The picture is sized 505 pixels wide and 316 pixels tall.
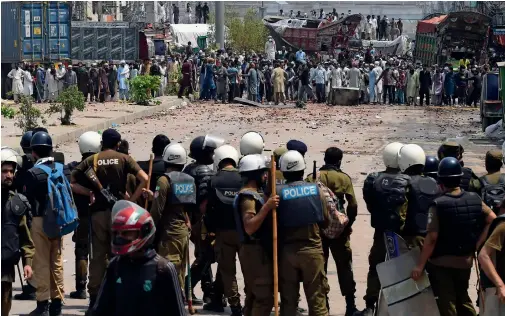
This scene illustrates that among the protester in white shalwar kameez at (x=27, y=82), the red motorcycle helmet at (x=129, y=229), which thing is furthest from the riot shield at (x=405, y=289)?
the protester in white shalwar kameez at (x=27, y=82)

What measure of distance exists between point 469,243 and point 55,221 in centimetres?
319

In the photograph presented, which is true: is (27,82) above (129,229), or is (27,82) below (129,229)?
below

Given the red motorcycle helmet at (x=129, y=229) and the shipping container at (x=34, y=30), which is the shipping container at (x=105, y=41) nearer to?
the shipping container at (x=34, y=30)

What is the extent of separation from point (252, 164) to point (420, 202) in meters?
1.33

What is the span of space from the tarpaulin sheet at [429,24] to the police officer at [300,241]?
35541 mm

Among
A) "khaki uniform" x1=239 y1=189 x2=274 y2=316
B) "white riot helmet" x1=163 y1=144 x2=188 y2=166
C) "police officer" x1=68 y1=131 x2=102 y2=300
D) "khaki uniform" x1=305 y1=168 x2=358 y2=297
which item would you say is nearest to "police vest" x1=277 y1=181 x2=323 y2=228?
"khaki uniform" x1=239 y1=189 x2=274 y2=316

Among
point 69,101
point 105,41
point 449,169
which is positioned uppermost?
point 449,169

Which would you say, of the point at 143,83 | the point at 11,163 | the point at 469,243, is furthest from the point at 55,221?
the point at 143,83

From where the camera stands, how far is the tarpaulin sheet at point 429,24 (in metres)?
43.1

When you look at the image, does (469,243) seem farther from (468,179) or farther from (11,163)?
(11,163)

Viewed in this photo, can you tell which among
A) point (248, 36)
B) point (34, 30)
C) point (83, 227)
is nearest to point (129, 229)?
point (83, 227)

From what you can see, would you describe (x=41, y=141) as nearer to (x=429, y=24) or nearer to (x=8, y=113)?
(x=8, y=113)

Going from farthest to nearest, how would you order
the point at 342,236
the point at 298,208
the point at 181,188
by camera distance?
1. the point at 342,236
2. the point at 181,188
3. the point at 298,208

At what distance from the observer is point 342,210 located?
872 cm
